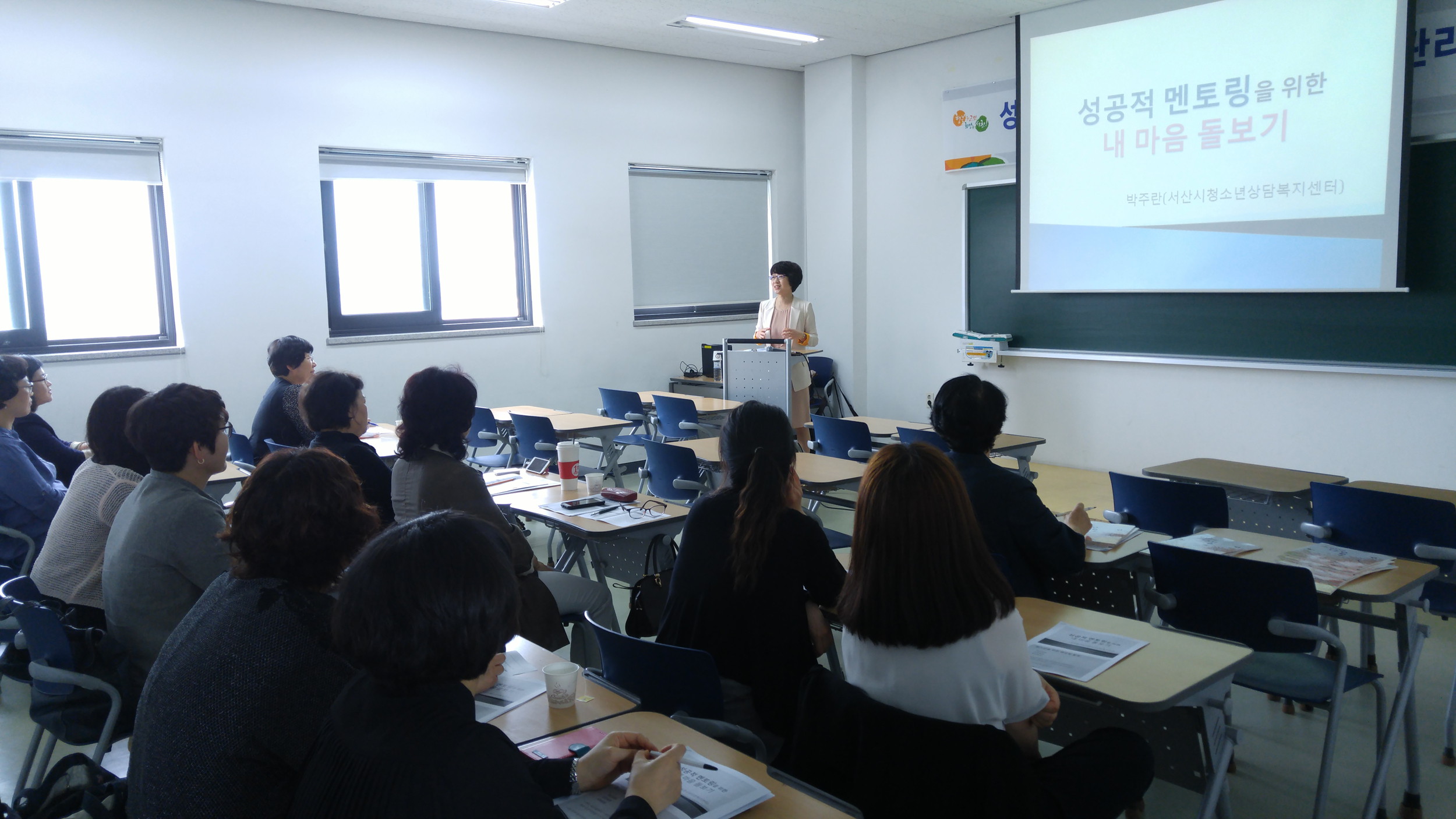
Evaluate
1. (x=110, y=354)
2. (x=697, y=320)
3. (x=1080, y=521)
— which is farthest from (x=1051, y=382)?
(x=110, y=354)

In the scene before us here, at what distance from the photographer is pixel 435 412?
9.52 feet

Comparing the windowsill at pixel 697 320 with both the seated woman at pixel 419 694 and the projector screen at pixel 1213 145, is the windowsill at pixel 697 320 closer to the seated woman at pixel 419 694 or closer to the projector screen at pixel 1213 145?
the projector screen at pixel 1213 145

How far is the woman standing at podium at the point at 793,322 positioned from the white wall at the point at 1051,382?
199 cm

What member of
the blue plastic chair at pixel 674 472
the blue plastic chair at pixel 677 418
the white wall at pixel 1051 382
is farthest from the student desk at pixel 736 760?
the white wall at pixel 1051 382

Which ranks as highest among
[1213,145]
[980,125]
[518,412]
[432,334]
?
[980,125]

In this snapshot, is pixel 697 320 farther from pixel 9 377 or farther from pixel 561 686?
pixel 561 686

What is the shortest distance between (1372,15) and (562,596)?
552 cm

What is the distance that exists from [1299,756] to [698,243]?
683 cm

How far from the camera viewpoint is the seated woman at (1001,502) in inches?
100

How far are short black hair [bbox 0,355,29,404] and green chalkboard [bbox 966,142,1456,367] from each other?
6427 millimetres

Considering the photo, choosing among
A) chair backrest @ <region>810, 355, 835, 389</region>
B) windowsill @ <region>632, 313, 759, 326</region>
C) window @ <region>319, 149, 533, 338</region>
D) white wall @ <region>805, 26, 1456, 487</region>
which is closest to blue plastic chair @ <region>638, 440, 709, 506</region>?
window @ <region>319, 149, 533, 338</region>

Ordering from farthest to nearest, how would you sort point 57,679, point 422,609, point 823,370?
1. point 823,370
2. point 57,679
3. point 422,609

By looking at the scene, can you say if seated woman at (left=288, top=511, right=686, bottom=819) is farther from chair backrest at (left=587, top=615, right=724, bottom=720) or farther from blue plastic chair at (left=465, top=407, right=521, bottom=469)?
blue plastic chair at (left=465, top=407, right=521, bottom=469)

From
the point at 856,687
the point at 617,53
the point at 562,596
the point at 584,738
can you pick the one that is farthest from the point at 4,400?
the point at 617,53
